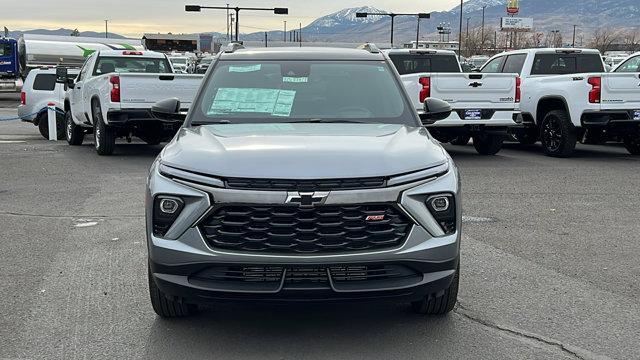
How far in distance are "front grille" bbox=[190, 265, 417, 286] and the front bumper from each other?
14 mm

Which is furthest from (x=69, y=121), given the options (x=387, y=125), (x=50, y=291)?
(x=387, y=125)

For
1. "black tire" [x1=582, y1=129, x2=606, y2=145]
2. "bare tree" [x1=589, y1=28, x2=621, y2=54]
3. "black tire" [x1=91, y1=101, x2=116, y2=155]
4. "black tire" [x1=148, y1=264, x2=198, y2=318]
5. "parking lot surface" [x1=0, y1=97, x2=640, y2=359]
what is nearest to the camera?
"parking lot surface" [x1=0, y1=97, x2=640, y2=359]

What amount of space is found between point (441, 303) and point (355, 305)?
808 mm

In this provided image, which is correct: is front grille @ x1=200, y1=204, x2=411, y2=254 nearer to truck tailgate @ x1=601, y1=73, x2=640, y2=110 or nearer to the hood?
the hood

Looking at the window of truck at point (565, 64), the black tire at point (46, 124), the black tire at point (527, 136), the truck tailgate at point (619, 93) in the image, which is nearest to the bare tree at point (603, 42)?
the black tire at point (527, 136)

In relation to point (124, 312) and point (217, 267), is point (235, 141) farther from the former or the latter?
point (124, 312)

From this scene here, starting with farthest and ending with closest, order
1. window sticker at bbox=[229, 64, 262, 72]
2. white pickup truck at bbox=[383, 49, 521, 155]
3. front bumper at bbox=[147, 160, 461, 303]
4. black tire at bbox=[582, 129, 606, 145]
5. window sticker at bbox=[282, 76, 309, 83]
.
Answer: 1. black tire at bbox=[582, 129, 606, 145]
2. white pickup truck at bbox=[383, 49, 521, 155]
3. window sticker at bbox=[229, 64, 262, 72]
4. window sticker at bbox=[282, 76, 309, 83]
5. front bumper at bbox=[147, 160, 461, 303]

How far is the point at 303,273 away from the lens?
391cm

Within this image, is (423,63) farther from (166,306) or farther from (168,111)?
(166,306)

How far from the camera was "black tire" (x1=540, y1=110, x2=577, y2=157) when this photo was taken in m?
13.1

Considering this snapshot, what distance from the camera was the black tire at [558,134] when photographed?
42.9 ft

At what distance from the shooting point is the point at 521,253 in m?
6.51

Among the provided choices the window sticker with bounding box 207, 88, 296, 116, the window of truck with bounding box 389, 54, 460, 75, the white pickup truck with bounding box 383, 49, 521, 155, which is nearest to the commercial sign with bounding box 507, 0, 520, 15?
the window of truck with bounding box 389, 54, 460, 75

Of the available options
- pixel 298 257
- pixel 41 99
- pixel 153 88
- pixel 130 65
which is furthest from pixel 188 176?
pixel 41 99
